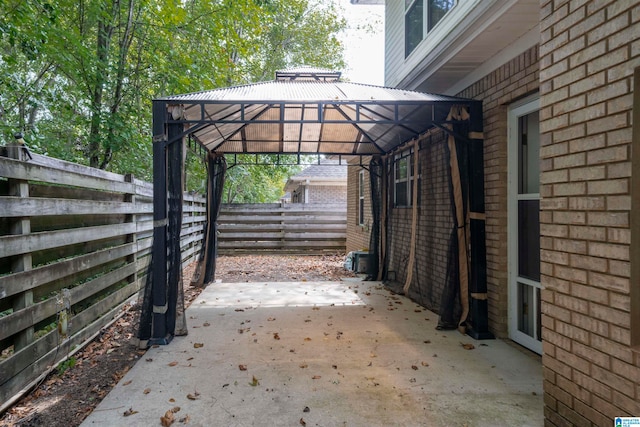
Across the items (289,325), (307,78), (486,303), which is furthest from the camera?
(307,78)

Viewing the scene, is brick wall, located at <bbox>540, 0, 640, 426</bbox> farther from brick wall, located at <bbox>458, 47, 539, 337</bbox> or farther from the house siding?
the house siding

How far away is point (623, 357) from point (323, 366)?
7.99ft

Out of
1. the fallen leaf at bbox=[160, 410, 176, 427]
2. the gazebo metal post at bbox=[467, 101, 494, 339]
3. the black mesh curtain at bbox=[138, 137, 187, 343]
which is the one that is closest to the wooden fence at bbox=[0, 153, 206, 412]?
the black mesh curtain at bbox=[138, 137, 187, 343]

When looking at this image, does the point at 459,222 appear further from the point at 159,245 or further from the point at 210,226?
the point at 210,226

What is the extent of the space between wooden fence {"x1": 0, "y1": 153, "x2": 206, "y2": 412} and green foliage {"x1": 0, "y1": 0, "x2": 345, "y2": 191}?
87.1 inches

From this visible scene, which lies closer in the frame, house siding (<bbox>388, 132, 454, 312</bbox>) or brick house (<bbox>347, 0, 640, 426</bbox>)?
brick house (<bbox>347, 0, 640, 426</bbox>)

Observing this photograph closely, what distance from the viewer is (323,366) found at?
3.66 m

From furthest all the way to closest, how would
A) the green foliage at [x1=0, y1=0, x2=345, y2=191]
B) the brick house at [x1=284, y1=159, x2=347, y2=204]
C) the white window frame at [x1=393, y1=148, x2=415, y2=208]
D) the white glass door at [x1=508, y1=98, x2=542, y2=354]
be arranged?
the brick house at [x1=284, y1=159, x2=347, y2=204], the white window frame at [x1=393, y1=148, x2=415, y2=208], the green foliage at [x1=0, y1=0, x2=345, y2=191], the white glass door at [x1=508, y1=98, x2=542, y2=354]

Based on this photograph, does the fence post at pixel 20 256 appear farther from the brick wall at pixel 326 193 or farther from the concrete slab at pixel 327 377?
the brick wall at pixel 326 193

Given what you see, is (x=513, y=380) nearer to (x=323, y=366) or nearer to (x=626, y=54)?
(x=323, y=366)

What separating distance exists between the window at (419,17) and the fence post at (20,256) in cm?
511

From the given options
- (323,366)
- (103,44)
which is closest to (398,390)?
(323,366)

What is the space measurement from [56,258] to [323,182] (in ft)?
45.9

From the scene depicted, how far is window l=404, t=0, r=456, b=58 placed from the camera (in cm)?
558
